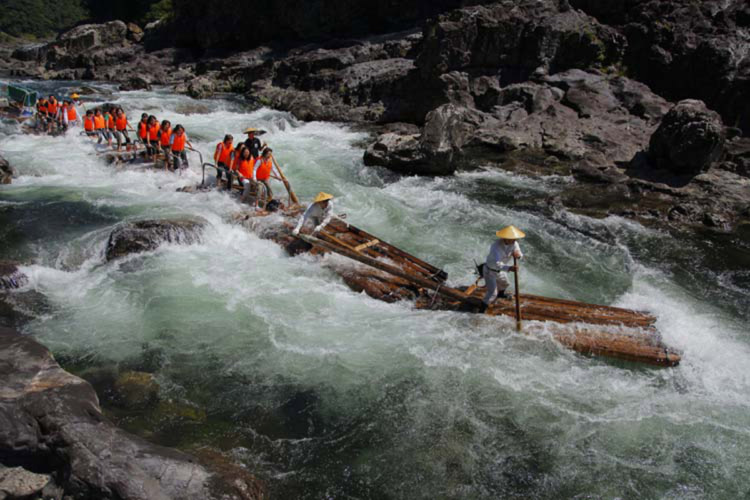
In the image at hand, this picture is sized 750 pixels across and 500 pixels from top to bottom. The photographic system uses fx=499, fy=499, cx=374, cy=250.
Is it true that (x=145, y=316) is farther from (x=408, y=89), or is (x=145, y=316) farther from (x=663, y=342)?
(x=408, y=89)

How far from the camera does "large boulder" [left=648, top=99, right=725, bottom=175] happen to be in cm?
1634

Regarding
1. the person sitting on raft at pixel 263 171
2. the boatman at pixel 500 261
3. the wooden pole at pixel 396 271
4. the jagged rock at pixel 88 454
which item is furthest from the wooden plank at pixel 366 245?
the jagged rock at pixel 88 454

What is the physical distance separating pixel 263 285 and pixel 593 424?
6074mm

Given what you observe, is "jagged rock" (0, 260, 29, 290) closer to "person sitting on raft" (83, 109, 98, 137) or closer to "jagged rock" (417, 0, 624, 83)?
"person sitting on raft" (83, 109, 98, 137)

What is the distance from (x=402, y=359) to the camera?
25.4 ft

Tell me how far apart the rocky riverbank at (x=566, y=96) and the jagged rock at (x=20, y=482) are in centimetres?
1433

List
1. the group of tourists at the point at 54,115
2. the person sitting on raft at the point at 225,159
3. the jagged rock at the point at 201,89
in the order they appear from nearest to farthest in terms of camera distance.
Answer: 1. the person sitting on raft at the point at 225,159
2. the group of tourists at the point at 54,115
3. the jagged rock at the point at 201,89

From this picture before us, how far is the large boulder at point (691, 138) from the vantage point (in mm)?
16344

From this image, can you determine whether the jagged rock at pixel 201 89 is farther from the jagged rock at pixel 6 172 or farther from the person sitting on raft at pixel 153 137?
the jagged rock at pixel 6 172

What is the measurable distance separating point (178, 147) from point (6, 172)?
191 inches

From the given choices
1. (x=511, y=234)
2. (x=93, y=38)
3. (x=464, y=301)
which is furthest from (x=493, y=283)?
(x=93, y=38)

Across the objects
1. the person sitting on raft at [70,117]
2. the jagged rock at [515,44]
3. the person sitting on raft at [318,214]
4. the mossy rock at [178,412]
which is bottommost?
the mossy rock at [178,412]

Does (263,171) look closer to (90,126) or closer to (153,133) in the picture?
(153,133)

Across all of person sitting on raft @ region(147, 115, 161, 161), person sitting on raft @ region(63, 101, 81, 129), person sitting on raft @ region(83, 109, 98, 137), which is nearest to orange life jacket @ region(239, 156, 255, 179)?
person sitting on raft @ region(147, 115, 161, 161)
